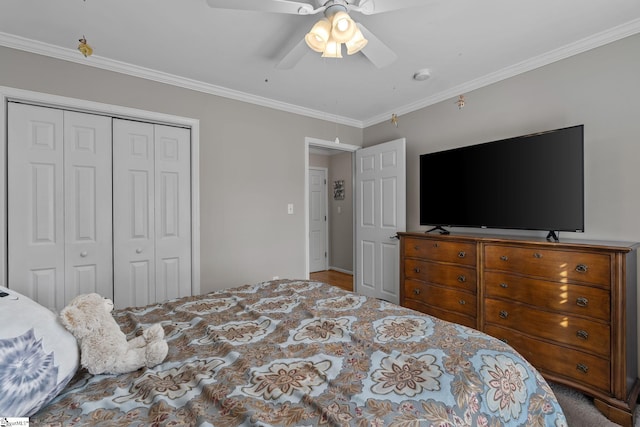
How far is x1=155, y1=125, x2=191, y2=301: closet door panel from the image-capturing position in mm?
2715

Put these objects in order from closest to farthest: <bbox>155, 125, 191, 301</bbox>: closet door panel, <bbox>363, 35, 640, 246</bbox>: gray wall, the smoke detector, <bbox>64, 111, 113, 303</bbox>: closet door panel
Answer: <bbox>363, 35, 640, 246</bbox>: gray wall < <bbox>64, 111, 113, 303</bbox>: closet door panel < the smoke detector < <bbox>155, 125, 191, 301</bbox>: closet door panel

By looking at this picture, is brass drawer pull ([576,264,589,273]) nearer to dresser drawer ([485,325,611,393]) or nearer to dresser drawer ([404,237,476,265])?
dresser drawer ([485,325,611,393])

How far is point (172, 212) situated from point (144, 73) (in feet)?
4.13

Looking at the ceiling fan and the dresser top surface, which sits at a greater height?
the ceiling fan

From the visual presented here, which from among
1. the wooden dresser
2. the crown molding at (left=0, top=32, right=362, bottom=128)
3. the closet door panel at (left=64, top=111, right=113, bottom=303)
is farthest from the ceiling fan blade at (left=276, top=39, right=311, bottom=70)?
the wooden dresser

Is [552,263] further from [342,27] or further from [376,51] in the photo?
[342,27]

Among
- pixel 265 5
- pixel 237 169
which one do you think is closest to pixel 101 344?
pixel 265 5

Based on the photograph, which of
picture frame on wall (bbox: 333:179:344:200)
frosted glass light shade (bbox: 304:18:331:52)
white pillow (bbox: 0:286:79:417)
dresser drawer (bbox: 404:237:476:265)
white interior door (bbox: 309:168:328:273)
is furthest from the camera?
white interior door (bbox: 309:168:328:273)

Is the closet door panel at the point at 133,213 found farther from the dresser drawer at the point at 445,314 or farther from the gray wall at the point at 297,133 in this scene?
the dresser drawer at the point at 445,314

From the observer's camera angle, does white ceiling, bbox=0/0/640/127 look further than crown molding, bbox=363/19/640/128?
No

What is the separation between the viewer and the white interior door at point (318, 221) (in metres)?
5.79

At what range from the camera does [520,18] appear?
191cm

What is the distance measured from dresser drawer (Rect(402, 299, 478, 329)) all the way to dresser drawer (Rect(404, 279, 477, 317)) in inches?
1.2

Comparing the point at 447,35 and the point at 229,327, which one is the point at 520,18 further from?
the point at 229,327
